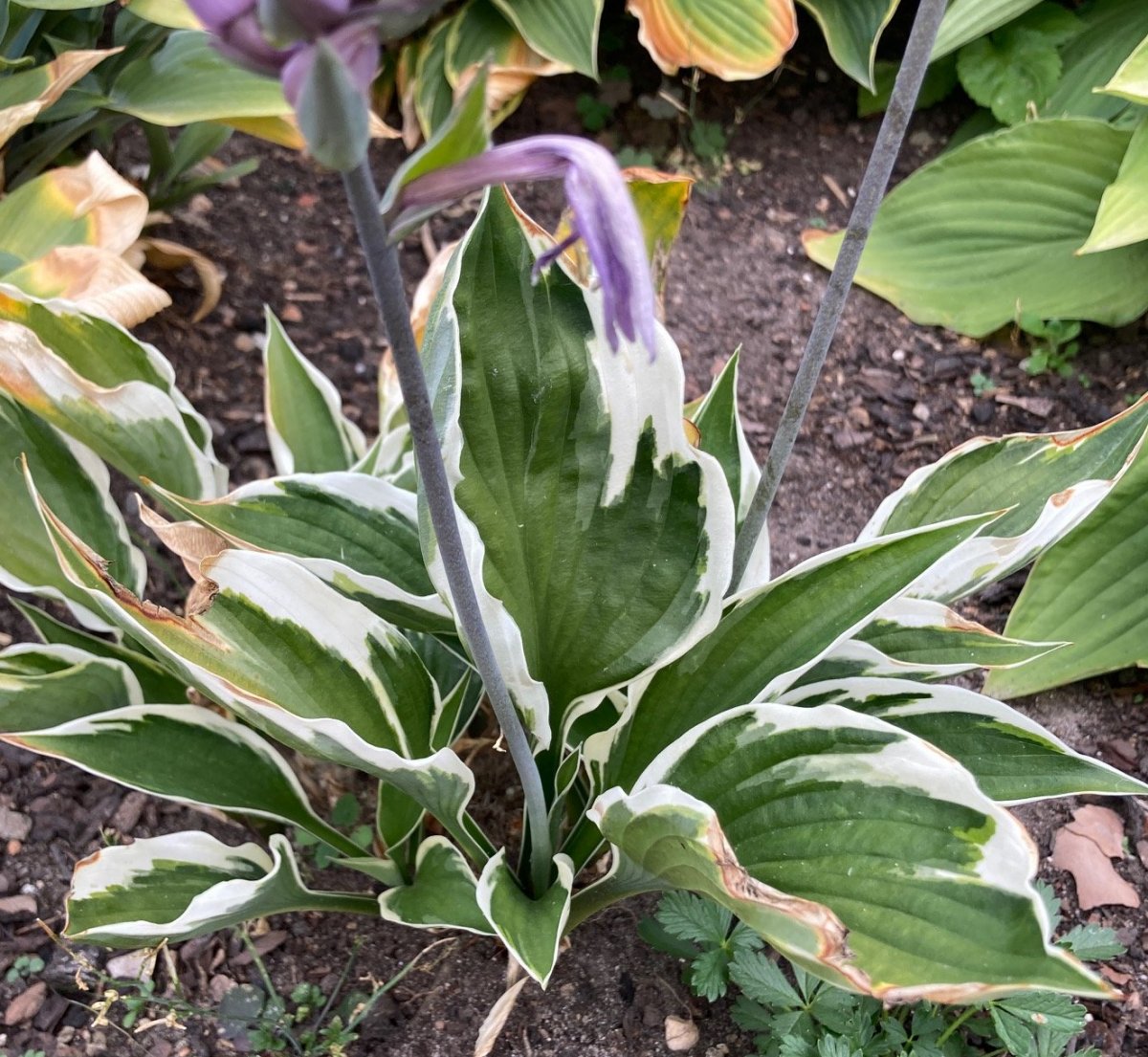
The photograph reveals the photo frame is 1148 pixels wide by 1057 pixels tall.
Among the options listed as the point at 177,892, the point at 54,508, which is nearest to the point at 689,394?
the point at 54,508

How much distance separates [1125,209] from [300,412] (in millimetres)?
1129

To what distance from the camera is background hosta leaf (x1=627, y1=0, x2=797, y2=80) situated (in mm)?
1710

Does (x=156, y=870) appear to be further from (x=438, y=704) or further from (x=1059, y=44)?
(x=1059, y=44)

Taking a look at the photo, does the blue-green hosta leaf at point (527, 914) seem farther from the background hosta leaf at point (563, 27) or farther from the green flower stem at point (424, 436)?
the background hosta leaf at point (563, 27)

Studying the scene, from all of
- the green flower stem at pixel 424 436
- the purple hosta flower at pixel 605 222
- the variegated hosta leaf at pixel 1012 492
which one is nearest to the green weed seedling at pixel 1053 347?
the variegated hosta leaf at pixel 1012 492

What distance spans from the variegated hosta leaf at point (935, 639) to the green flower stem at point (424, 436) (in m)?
0.35

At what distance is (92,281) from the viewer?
3.76 feet

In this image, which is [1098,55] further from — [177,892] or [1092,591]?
[177,892]

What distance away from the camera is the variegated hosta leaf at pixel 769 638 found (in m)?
0.79

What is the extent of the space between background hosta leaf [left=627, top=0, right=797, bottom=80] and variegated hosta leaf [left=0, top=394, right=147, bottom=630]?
1.15 meters

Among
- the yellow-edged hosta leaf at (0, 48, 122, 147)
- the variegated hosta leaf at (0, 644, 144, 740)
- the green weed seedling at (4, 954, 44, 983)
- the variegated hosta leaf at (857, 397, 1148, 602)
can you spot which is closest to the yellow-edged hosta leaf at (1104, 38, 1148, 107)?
the variegated hosta leaf at (857, 397, 1148, 602)

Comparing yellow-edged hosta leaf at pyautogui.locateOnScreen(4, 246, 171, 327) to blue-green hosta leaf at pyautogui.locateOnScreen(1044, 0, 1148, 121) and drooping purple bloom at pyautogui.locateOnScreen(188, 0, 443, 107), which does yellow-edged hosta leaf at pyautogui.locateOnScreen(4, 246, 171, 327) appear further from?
blue-green hosta leaf at pyautogui.locateOnScreen(1044, 0, 1148, 121)

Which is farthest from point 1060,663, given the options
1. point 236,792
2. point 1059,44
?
point 1059,44

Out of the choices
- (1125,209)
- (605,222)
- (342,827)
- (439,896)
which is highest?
(605,222)
